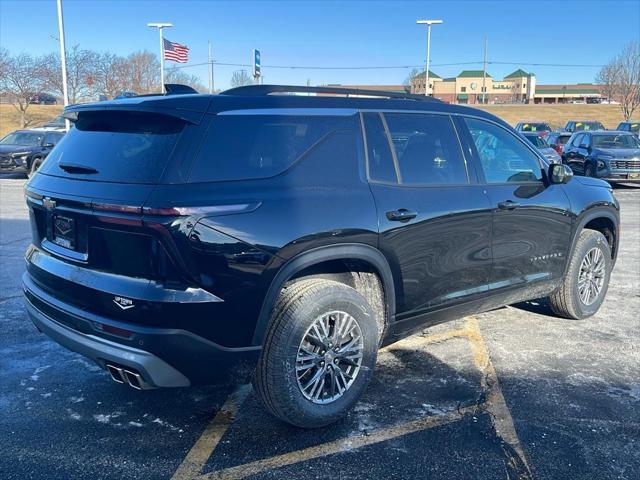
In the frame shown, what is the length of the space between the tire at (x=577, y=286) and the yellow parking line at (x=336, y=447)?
2057 millimetres

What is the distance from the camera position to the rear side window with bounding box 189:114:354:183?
2.90 m

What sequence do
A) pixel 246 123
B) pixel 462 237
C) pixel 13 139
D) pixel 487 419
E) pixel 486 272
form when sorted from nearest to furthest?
pixel 246 123 → pixel 487 419 → pixel 462 237 → pixel 486 272 → pixel 13 139

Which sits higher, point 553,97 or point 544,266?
point 553,97

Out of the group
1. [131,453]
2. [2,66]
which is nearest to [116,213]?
[131,453]

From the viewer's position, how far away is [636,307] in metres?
5.72

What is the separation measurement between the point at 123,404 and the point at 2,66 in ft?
128

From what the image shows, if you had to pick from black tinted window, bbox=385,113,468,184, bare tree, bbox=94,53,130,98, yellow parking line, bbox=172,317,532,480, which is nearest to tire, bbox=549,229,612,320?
yellow parking line, bbox=172,317,532,480

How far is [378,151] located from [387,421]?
5.38 feet

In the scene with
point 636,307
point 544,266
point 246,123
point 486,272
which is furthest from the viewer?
point 636,307

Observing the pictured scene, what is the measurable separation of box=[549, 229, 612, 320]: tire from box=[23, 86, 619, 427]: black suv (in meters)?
1.32

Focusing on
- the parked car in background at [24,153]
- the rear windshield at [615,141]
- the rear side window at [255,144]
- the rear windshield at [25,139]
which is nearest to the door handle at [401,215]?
the rear side window at [255,144]

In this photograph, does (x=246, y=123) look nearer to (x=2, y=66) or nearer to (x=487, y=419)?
(x=487, y=419)

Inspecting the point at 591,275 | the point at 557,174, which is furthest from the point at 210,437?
the point at 591,275

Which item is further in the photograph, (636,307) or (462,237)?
(636,307)
